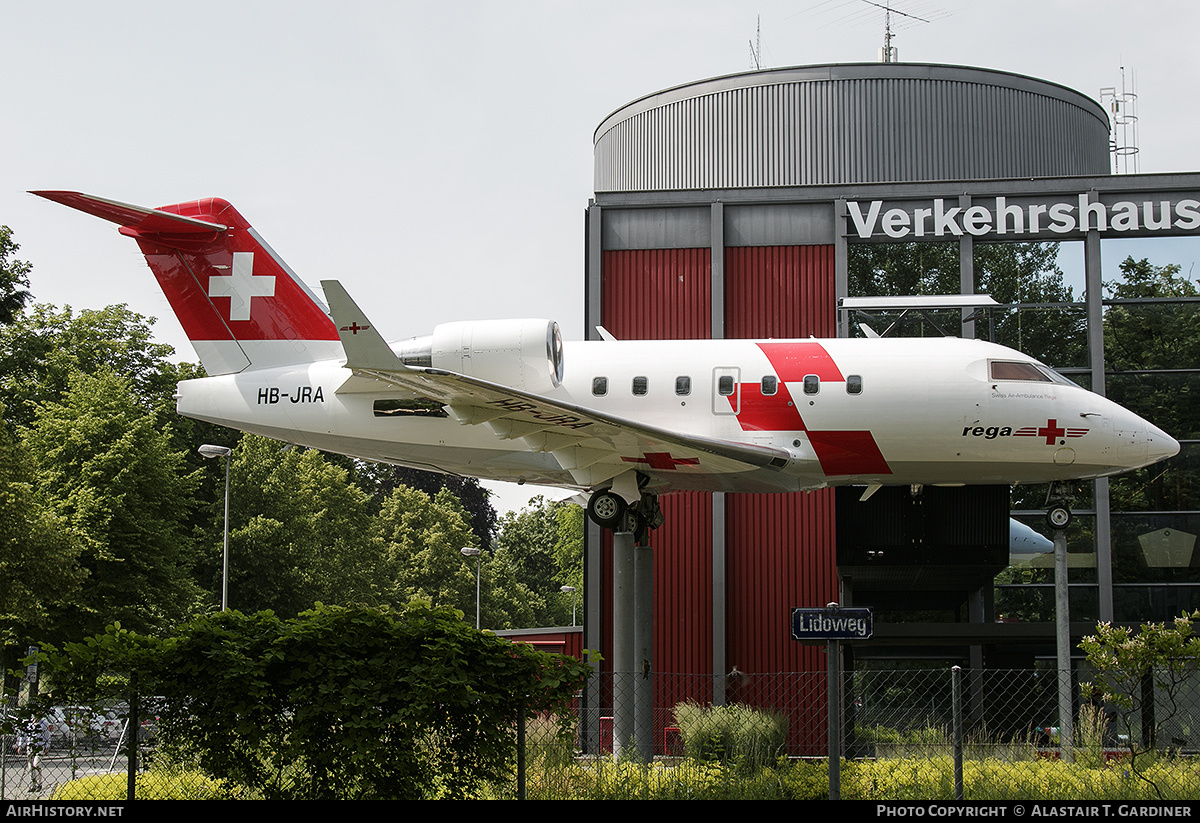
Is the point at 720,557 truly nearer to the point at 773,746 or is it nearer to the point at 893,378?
the point at 893,378

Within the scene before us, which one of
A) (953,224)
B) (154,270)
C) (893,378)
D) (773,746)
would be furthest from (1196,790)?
(154,270)

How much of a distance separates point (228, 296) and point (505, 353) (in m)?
6.25

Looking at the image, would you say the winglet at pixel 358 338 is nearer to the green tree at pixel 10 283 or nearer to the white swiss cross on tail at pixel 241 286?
the white swiss cross on tail at pixel 241 286

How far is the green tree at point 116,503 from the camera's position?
106 feet

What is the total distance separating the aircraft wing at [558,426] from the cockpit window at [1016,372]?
380cm

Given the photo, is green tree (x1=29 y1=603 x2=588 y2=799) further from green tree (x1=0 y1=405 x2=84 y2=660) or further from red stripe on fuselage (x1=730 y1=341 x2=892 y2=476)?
green tree (x1=0 y1=405 x2=84 y2=660)

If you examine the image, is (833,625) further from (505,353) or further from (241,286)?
(241,286)

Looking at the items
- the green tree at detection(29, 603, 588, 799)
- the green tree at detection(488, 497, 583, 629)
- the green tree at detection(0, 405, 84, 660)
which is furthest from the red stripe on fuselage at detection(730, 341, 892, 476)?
the green tree at detection(488, 497, 583, 629)

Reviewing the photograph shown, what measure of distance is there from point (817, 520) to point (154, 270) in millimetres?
14264

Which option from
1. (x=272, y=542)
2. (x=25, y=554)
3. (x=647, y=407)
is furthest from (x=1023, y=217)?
(x=272, y=542)

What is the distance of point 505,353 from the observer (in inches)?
722

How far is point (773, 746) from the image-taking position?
48.3ft

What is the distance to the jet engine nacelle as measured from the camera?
18.3 m

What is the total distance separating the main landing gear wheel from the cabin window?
316cm
